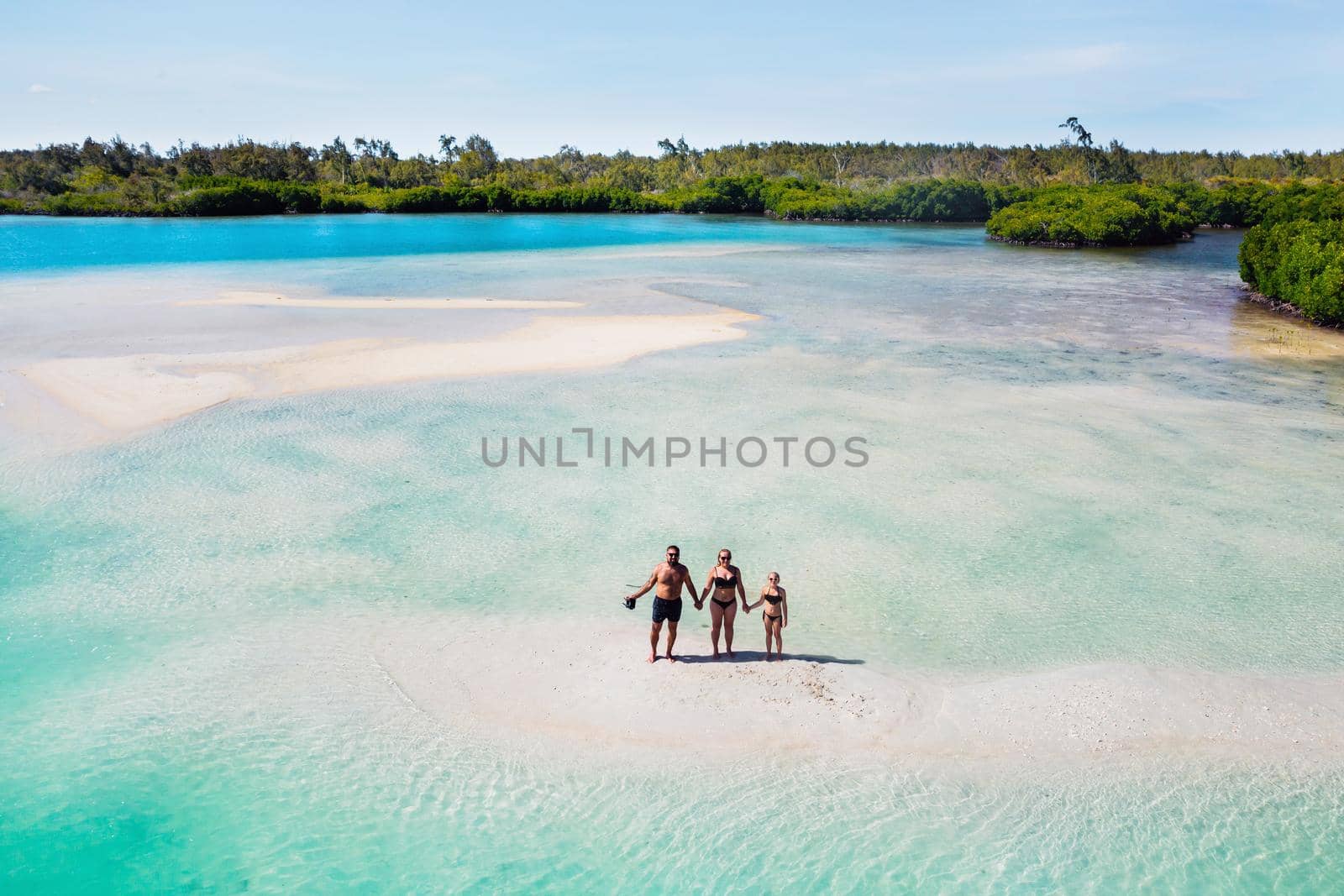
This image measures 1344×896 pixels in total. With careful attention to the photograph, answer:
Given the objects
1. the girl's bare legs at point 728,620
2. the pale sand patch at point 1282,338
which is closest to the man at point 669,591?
the girl's bare legs at point 728,620

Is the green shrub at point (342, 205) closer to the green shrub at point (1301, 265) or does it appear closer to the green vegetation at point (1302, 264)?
the green vegetation at point (1302, 264)

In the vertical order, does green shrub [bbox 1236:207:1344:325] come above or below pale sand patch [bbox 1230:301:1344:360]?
above

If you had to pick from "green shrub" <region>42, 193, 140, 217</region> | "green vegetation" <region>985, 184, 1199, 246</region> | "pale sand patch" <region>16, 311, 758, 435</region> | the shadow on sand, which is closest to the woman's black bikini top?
the shadow on sand

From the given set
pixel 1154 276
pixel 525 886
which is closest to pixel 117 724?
pixel 525 886

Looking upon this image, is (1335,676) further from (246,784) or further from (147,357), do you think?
(147,357)

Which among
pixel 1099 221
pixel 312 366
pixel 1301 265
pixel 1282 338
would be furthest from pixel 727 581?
pixel 1099 221

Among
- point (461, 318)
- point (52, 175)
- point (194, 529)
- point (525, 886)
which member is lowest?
point (525, 886)

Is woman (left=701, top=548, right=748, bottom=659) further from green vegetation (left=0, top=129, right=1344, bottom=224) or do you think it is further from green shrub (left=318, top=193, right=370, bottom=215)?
green shrub (left=318, top=193, right=370, bottom=215)

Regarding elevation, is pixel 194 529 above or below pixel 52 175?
below
